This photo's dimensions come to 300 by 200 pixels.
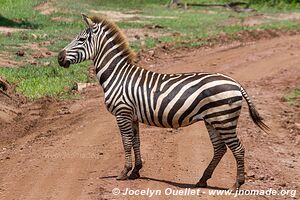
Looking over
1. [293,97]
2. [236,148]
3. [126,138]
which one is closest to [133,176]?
[126,138]

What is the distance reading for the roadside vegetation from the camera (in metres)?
18.3

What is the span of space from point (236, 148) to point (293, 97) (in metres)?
8.09

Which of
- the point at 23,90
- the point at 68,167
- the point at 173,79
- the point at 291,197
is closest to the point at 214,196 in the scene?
the point at 291,197

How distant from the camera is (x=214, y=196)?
356 inches

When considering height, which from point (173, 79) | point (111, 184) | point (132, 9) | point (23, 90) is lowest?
point (132, 9)

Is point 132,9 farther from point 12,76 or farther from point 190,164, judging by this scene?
point 190,164

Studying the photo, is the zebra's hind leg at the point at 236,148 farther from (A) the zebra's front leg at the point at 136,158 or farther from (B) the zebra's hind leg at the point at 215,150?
(A) the zebra's front leg at the point at 136,158

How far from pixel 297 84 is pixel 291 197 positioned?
974cm

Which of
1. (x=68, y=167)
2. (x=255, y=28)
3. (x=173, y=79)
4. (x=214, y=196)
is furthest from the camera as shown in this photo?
(x=255, y=28)

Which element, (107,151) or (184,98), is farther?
(107,151)

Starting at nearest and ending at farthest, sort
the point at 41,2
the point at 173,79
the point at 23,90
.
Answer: the point at 173,79
the point at 23,90
the point at 41,2

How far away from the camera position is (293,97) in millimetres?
16922

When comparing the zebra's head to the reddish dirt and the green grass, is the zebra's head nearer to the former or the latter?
the reddish dirt

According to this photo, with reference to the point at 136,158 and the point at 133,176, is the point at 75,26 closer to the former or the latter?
the point at 136,158
